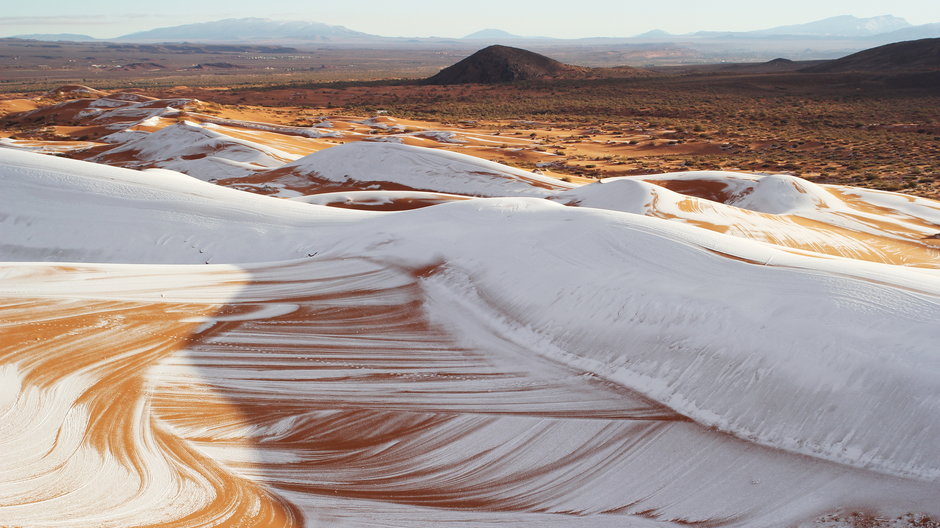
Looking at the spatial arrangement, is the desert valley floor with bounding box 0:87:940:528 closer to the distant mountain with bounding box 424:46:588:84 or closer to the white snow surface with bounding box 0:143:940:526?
the white snow surface with bounding box 0:143:940:526

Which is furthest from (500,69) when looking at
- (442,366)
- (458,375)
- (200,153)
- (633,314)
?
(458,375)

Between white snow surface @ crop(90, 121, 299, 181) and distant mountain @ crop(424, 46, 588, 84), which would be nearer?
white snow surface @ crop(90, 121, 299, 181)

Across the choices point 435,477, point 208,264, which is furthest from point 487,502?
point 208,264

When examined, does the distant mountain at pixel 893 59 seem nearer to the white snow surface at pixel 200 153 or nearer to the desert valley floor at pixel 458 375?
the white snow surface at pixel 200 153

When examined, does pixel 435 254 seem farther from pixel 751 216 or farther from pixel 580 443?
pixel 751 216

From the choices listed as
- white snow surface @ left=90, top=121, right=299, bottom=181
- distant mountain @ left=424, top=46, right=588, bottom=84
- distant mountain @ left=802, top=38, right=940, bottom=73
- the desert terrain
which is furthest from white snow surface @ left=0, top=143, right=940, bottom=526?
distant mountain @ left=802, top=38, right=940, bottom=73

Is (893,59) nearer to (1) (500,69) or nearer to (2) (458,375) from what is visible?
(1) (500,69)
